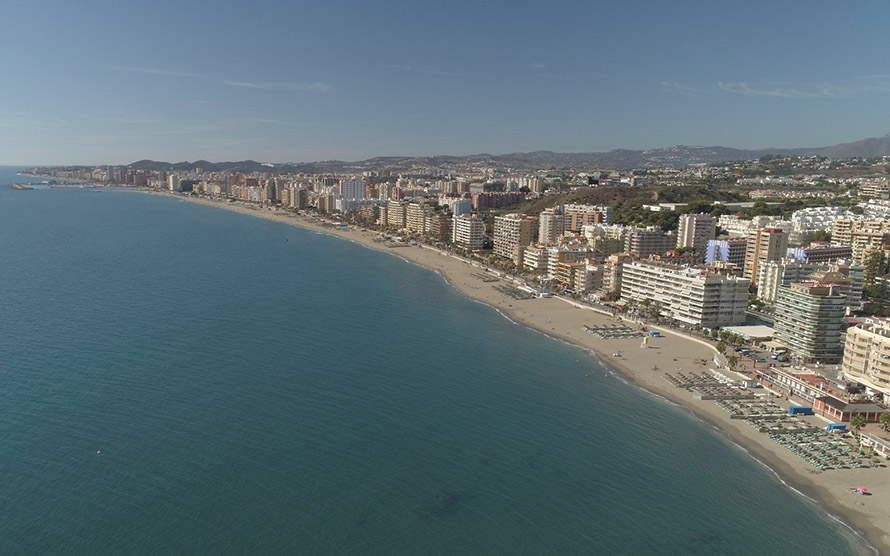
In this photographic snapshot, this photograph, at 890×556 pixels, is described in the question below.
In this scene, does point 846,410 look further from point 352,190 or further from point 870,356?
point 352,190

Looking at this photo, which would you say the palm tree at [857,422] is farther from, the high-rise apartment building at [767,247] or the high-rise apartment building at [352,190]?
the high-rise apartment building at [352,190]

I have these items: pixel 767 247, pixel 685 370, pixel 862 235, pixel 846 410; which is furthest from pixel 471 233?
pixel 846 410

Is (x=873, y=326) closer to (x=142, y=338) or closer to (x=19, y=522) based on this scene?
(x=19, y=522)

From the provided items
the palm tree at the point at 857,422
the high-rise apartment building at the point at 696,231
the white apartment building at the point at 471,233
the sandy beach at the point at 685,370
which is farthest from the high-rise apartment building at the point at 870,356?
the white apartment building at the point at 471,233

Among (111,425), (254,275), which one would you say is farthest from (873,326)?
(254,275)

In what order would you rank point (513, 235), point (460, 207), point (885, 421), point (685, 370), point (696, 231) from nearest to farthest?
point (885, 421) → point (685, 370) → point (696, 231) → point (513, 235) → point (460, 207)

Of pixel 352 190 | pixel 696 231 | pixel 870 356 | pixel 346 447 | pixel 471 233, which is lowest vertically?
pixel 346 447
